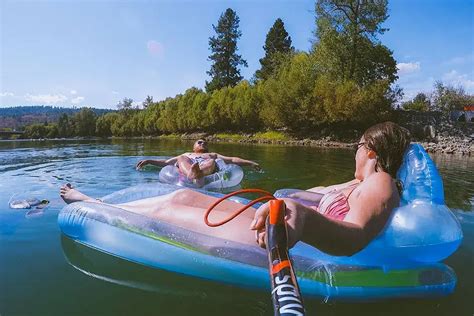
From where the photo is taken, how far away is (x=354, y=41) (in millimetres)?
26156

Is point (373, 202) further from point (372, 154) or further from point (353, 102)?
point (353, 102)

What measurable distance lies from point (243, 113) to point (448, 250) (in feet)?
106

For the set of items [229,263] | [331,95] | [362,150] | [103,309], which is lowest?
[103,309]

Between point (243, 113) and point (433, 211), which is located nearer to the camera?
point (433, 211)

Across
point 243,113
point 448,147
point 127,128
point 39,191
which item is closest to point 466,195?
point 39,191

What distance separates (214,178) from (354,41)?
73.6ft

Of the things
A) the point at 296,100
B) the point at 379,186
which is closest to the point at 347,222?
the point at 379,186

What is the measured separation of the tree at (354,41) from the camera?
25.8 m

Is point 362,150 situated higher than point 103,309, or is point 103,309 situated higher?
point 362,150

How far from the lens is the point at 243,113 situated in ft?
114

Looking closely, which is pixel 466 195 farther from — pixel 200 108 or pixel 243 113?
pixel 200 108

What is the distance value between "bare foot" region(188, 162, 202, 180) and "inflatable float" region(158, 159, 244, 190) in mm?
99

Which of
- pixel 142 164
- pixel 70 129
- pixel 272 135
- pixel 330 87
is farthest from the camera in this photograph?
pixel 70 129

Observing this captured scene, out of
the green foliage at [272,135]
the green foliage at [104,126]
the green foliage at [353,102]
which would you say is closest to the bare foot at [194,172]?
the green foliage at [353,102]
